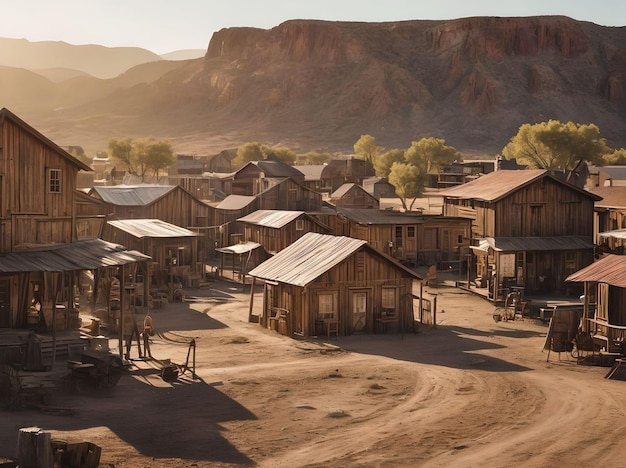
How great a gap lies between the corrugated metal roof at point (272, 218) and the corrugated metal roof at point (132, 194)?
605 centimetres

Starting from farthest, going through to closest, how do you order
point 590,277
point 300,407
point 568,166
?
point 568,166 < point 590,277 < point 300,407

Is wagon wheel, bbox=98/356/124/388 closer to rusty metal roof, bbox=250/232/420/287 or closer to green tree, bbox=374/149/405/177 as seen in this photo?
rusty metal roof, bbox=250/232/420/287

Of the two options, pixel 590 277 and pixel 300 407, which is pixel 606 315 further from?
pixel 300 407

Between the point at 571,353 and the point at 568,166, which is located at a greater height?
the point at 568,166

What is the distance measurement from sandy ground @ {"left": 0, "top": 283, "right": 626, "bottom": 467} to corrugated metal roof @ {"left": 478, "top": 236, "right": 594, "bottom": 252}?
12580 mm

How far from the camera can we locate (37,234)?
33.0 meters

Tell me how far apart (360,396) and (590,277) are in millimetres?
11256

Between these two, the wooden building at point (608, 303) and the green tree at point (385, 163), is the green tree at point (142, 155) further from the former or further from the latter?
the wooden building at point (608, 303)

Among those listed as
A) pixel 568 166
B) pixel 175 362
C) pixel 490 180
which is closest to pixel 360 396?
pixel 175 362

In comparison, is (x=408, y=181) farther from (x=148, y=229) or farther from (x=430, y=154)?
(x=148, y=229)

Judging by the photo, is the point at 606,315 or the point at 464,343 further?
the point at 464,343

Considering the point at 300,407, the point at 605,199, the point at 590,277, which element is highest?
the point at 605,199

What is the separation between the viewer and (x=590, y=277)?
3434cm

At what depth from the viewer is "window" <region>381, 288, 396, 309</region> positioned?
39.1 metres
